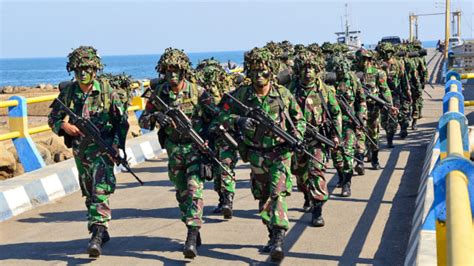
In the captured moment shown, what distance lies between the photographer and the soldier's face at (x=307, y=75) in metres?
8.63

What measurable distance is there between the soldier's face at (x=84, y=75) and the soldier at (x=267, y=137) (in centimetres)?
131

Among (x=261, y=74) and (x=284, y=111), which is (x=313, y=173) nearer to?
(x=284, y=111)

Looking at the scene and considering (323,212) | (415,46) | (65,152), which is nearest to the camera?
(323,212)

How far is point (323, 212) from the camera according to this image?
30.6ft

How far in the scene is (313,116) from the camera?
8758mm

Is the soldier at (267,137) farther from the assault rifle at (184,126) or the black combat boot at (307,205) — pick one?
the black combat boot at (307,205)

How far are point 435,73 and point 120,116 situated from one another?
119 ft

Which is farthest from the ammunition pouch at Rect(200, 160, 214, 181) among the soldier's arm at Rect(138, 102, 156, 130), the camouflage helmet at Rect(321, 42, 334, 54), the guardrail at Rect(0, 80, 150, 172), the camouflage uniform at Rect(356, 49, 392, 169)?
the camouflage helmet at Rect(321, 42, 334, 54)

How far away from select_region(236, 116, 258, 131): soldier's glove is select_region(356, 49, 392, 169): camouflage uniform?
18.4 feet

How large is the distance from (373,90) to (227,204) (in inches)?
186

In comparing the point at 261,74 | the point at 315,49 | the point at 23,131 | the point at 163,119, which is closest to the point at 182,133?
the point at 163,119

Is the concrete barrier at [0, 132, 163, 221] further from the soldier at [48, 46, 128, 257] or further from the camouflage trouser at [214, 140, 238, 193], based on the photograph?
the soldier at [48, 46, 128, 257]

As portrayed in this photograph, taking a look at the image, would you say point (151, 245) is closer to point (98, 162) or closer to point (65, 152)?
point (98, 162)

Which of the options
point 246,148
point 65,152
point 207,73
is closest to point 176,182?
point 246,148
